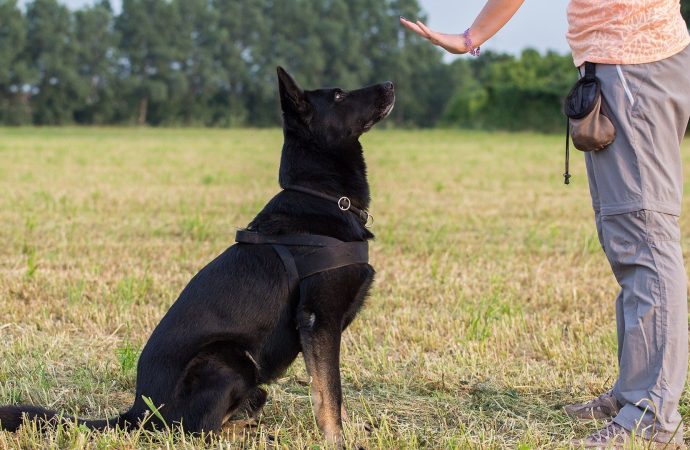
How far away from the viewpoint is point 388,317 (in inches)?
220

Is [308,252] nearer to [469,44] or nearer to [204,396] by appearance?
[204,396]

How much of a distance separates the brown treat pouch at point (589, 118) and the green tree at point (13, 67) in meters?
58.1

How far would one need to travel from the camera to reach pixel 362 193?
3.78m

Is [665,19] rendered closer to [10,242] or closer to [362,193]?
[362,193]

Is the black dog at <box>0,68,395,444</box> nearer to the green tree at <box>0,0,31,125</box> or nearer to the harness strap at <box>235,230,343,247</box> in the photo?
the harness strap at <box>235,230,343,247</box>

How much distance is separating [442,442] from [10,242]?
21.1ft

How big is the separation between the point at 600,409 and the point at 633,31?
1701 millimetres

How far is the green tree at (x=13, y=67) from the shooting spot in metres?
56.2

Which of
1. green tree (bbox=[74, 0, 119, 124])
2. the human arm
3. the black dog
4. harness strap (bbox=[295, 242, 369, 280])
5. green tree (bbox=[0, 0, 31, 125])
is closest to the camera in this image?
the black dog

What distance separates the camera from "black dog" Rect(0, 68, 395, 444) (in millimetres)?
3262

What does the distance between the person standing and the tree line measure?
44016 mm

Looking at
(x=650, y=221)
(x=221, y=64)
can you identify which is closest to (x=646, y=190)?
(x=650, y=221)

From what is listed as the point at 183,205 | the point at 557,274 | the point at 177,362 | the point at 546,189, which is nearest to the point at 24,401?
the point at 177,362

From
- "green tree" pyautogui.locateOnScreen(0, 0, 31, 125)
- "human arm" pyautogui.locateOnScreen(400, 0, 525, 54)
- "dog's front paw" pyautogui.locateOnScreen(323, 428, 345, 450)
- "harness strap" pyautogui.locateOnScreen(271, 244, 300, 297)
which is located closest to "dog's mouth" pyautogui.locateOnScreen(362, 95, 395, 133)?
"human arm" pyautogui.locateOnScreen(400, 0, 525, 54)
